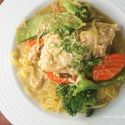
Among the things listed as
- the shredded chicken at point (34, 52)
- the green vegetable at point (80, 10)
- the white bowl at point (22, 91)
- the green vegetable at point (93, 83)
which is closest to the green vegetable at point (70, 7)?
the green vegetable at point (80, 10)

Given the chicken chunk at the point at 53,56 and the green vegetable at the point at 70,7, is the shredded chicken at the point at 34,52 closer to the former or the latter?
the chicken chunk at the point at 53,56

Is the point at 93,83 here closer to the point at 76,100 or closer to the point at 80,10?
the point at 76,100

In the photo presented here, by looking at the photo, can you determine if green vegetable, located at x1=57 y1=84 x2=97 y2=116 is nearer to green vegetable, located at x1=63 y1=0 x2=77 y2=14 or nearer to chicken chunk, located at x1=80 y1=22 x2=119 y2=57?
chicken chunk, located at x1=80 y1=22 x2=119 y2=57

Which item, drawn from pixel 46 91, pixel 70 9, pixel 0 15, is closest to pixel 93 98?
pixel 46 91

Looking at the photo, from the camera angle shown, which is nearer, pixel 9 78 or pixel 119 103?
pixel 119 103

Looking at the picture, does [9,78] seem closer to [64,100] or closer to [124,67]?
[64,100]
